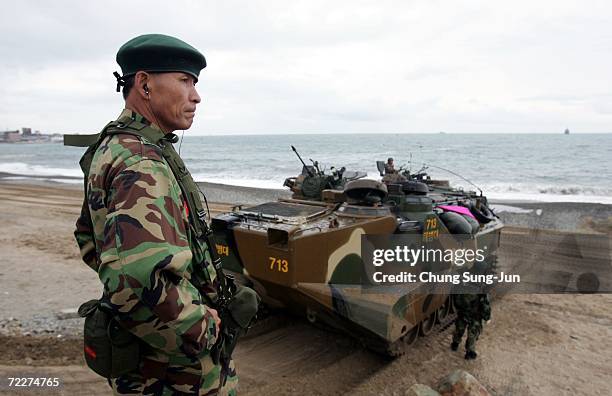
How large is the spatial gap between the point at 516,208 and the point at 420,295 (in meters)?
15.7

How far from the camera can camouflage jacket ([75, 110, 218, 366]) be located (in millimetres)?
1502

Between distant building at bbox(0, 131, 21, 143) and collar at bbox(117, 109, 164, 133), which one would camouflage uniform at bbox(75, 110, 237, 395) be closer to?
collar at bbox(117, 109, 164, 133)

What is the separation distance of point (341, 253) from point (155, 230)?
3873 millimetres

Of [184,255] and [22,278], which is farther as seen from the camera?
[22,278]

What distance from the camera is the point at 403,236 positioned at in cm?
597

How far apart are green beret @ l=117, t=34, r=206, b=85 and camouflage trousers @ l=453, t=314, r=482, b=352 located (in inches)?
212

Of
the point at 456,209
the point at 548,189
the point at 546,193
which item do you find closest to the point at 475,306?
the point at 456,209

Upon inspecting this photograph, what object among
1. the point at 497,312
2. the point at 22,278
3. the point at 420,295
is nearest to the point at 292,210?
the point at 420,295

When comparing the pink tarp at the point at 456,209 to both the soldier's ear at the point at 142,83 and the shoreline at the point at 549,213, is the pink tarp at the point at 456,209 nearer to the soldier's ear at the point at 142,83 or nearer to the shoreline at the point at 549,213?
the soldier's ear at the point at 142,83

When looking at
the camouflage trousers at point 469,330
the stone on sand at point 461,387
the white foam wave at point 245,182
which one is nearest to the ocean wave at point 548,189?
the white foam wave at point 245,182

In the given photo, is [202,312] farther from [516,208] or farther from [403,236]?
[516,208]

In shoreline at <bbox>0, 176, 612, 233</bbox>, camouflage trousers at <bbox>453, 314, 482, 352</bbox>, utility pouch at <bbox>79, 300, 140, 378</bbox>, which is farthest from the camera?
shoreline at <bbox>0, 176, 612, 233</bbox>

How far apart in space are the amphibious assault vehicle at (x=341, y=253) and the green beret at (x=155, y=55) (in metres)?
3.13

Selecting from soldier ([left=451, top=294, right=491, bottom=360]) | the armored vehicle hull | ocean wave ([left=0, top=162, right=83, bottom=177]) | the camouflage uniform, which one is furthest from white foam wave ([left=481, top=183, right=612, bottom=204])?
ocean wave ([left=0, top=162, right=83, bottom=177])
